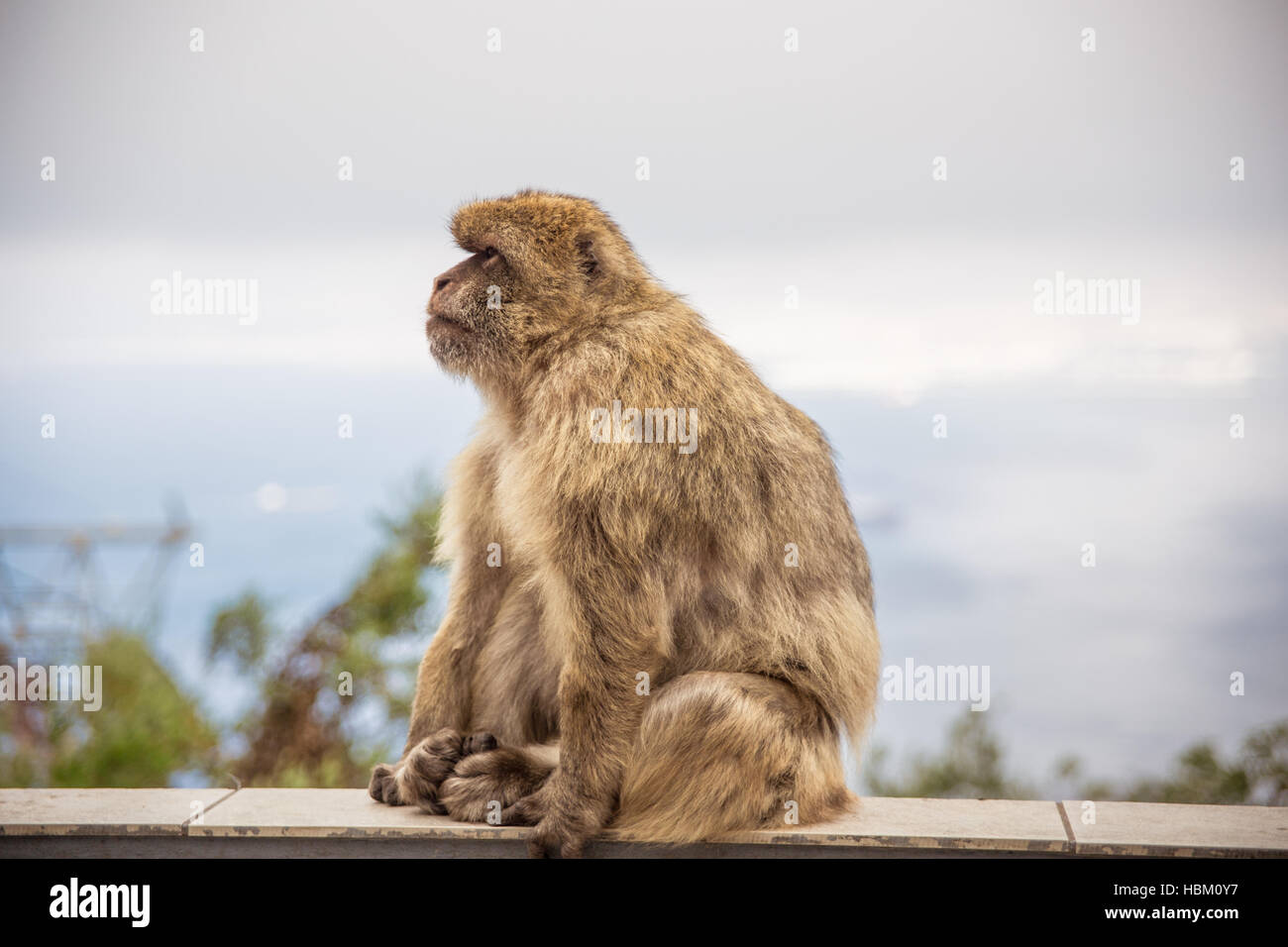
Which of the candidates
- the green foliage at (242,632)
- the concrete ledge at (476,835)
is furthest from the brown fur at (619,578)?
the green foliage at (242,632)

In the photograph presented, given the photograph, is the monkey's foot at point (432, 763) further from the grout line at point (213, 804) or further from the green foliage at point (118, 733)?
the green foliage at point (118, 733)

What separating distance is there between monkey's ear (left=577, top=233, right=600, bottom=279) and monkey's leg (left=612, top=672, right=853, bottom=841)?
159 cm

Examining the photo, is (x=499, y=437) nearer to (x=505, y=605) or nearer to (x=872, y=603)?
(x=505, y=605)

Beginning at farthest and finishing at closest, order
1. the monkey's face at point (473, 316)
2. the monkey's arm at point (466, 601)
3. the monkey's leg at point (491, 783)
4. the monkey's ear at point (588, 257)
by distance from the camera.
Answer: the monkey's arm at point (466, 601) < the monkey's ear at point (588, 257) < the monkey's face at point (473, 316) < the monkey's leg at point (491, 783)

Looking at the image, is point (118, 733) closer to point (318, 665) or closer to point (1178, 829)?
point (318, 665)

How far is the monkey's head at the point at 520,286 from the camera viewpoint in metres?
4.64

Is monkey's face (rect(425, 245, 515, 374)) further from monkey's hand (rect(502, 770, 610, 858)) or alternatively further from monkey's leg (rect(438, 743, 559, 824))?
monkey's hand (rect(502, 770, 610, 858))

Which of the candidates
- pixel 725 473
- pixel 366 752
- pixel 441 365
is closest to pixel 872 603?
pixel 725 473

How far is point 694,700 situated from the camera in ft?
13.9

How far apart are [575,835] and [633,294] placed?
2.03 metres

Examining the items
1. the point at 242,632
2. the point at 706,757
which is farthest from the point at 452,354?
the point at 242,632

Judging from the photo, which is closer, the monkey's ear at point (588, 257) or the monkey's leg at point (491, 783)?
the monkey's leg at point (491, 783)

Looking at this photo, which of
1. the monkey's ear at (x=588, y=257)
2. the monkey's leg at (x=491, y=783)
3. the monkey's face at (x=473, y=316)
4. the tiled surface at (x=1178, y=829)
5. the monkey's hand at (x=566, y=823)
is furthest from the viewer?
the monkey's ear at (x=588, y=257)

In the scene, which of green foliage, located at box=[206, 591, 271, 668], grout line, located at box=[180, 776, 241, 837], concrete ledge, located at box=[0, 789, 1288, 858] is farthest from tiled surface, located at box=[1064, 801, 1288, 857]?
green foliage, located at box=[206, 591, 271, 668]
